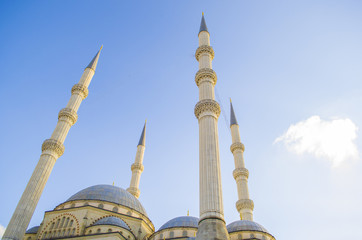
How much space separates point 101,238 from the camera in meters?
16.2

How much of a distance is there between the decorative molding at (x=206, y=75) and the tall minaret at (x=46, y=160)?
990 centimetres

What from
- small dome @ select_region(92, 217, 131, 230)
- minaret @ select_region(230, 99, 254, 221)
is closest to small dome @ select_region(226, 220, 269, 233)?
minaret @ select_region(230, 99, 254, 221)

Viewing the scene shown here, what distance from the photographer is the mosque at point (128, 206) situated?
1323 centimetres

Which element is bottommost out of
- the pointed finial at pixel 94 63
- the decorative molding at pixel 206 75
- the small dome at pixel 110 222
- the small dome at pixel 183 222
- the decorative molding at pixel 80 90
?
the small dome at pixel 110 222

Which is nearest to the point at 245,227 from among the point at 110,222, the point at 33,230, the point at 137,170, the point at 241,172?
the point at 241,172

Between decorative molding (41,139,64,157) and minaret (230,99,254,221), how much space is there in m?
13.3

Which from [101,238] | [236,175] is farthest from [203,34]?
[101,238]

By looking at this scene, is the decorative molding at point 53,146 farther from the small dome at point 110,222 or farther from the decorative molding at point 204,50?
the decorative molding at point 204,50

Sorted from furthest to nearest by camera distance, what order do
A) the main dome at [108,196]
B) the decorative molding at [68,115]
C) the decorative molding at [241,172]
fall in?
the decorative molding at [241,172] → the decorative molding at [68,115] → the main dome at [108,196]

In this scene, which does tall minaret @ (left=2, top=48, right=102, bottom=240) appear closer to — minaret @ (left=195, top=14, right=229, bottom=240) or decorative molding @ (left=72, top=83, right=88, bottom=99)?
decorative molding @ (left=72, top=83, right=88, bottom=99)

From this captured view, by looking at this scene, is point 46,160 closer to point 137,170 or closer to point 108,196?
point 108,196

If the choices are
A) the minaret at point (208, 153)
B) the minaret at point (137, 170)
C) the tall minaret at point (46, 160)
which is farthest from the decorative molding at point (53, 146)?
the minaret at point (208, 153)

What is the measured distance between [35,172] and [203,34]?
14130 mm

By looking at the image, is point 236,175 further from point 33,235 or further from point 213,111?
point 33,235
